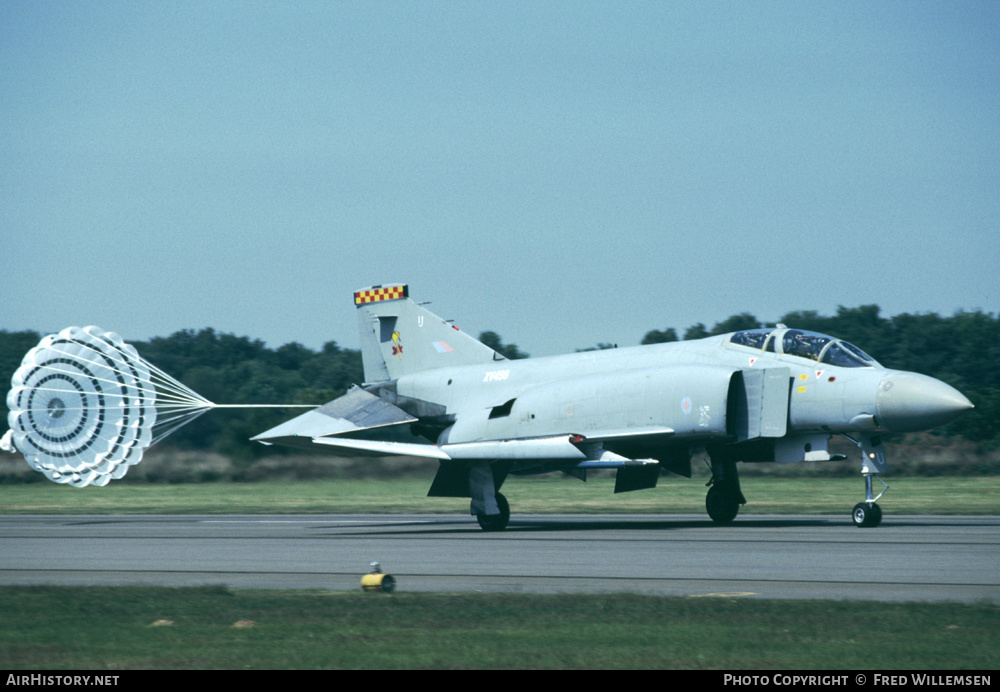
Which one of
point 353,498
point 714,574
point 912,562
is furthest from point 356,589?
point 353,498

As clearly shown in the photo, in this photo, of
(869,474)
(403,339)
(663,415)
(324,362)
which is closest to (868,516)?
(869,474)

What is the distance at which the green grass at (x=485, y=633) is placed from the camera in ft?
23.9

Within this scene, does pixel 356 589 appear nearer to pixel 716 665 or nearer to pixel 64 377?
pixel 716 665

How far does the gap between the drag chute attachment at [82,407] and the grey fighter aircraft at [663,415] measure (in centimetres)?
391

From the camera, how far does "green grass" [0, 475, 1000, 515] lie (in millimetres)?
26578

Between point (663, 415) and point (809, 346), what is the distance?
2776 mm

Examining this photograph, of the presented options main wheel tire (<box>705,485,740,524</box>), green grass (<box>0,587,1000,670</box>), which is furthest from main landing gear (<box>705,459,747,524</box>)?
green grass (<box>0,587,1000,670</box>)

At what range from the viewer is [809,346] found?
19531mm

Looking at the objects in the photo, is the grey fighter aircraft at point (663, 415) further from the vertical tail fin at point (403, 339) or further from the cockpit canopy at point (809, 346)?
the vertical tail fin at point (403, 339)

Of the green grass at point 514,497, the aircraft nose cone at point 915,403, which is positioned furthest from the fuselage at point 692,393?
the green grass at point 514,497

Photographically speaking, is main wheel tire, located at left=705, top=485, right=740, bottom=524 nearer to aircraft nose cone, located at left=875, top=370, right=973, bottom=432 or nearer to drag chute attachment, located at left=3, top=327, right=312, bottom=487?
aircraft nose cone, located at left=875, top=370, right=973, bottom=432

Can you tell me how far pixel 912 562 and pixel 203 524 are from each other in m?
15.1

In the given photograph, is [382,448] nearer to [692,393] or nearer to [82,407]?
[692,393]
